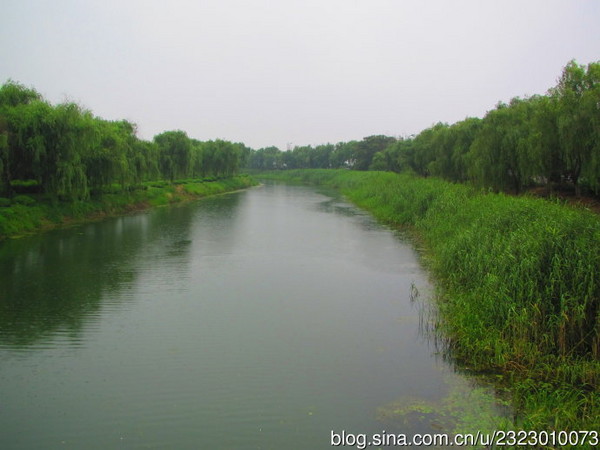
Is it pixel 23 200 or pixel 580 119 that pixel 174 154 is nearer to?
pixel 23 200

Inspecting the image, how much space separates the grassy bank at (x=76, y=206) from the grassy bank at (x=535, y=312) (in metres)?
17.3

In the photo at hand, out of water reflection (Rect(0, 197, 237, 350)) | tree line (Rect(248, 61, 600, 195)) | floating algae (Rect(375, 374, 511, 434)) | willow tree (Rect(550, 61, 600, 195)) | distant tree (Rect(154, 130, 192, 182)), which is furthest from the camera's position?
distant tree (Rect(154, 130, 192, 182))

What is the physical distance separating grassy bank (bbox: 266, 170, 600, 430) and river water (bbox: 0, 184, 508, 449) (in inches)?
25.7

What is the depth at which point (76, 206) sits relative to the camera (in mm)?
22844

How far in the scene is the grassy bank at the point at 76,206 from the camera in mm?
18953

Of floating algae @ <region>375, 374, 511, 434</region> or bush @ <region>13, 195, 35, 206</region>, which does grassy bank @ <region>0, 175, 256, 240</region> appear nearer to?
bush @ <region>13, 195, 35, 206</region>

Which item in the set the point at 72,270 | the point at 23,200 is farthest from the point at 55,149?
the point at 72,270

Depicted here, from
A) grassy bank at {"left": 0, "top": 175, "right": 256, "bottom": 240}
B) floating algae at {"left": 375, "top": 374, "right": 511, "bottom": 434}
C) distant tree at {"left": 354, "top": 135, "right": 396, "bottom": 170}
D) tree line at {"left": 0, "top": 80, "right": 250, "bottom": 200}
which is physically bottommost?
floating algae at {"left": 375, "top": 374, "right": 511, "bottom": 434}

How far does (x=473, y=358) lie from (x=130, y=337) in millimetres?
6307

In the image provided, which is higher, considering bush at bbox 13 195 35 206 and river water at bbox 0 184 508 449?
bush at bbox 13 195 35 206

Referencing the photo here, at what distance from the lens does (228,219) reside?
27250 millimetres

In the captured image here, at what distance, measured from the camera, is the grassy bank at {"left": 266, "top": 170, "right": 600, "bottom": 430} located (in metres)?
6.23

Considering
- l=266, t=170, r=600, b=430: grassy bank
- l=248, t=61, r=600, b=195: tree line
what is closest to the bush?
l=266, t=170, r=600, b=430: grassy bank

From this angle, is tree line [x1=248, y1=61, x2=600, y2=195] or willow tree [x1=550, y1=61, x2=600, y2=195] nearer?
willow tree [x1=550, y1=61, x2=600, y2=195]
